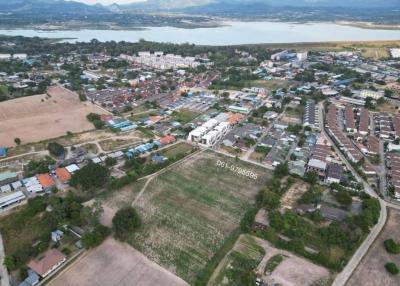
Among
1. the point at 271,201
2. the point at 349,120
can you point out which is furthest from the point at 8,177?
the point at 349,120

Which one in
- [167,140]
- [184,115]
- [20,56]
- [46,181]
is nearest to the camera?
[46,181]

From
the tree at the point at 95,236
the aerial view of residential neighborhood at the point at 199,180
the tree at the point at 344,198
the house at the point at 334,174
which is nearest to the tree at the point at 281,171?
the aerial view of residential neighborhood at the point at 199,180

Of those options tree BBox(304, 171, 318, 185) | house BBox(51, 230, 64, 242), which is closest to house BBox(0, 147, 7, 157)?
house BBox(51, 230, 64, 242)

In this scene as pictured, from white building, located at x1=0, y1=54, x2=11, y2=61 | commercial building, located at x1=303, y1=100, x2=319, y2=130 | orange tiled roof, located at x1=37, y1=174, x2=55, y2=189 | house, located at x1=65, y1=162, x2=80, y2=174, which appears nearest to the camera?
orange tiled roof, located at x1=37, y1=174, x2=55, y2=189

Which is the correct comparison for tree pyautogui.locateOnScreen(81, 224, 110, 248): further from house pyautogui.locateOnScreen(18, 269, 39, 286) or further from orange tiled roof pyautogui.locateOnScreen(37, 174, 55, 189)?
orange tiled roof pyautogui.locateOnScreen(37, 174, 55, 189)

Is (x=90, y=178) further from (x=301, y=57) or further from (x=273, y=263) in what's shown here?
(x=301, y=57)

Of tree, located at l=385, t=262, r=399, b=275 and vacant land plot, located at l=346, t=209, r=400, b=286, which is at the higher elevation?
tree, located at l=385, t=262, r=399, b=275

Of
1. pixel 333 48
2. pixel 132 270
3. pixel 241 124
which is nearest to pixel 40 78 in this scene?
pixel 241 124
